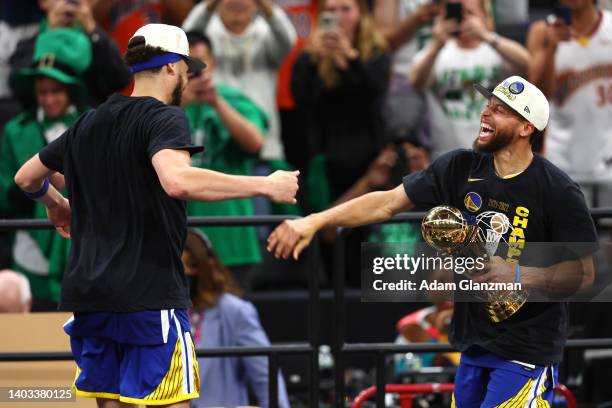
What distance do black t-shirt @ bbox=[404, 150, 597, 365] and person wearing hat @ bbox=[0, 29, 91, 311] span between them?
11.8 ft

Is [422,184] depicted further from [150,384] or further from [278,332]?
[278,332]

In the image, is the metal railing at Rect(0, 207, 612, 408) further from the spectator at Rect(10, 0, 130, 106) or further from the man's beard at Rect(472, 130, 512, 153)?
the spectator at Rect(10, 0, 130, 106)

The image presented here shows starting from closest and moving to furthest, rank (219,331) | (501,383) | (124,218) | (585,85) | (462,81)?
(124,218) < (501,383) < (219,331) < (585,85) < (462,81)

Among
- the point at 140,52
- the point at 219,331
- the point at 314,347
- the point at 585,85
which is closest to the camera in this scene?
the point at 140,52

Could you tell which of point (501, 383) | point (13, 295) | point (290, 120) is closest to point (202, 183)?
point (501, 383)

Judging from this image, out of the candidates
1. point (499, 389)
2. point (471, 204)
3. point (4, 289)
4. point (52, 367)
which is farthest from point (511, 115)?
point (4, 289)

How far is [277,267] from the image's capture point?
9133mm

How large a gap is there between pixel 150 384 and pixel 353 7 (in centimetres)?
457

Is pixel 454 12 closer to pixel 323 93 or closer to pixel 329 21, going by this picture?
pixel 329 21

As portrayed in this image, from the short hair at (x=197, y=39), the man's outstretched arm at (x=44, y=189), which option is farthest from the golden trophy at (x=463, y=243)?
the short hair at (x=197, y=39)

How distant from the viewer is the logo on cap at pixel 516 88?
17.8 ft

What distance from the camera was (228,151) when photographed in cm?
845


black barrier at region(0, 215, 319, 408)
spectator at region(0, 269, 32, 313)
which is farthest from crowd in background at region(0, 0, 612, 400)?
black barrier at region(0, 215, 319, 408)

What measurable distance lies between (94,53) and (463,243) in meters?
3.97
